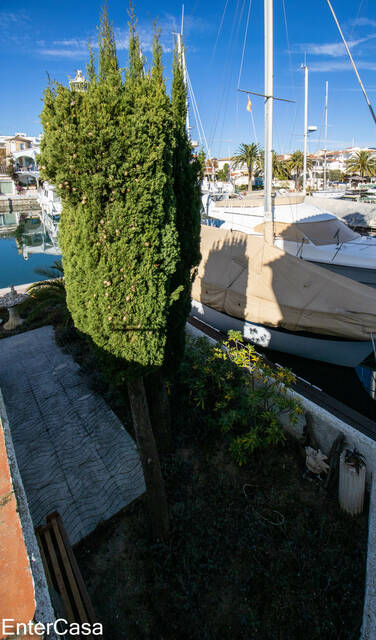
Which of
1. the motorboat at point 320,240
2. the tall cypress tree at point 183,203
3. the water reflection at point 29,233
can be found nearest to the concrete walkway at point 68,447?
the tall cypress tree at point 183,203

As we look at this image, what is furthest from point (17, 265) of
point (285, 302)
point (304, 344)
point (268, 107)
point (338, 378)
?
point (338, 378)

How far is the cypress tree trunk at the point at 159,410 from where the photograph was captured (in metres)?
4.56

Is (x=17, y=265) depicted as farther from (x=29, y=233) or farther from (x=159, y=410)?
(x=159, y=410)

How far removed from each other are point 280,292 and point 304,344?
1386mm

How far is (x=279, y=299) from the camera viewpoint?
7391mm

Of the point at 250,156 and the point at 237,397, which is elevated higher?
the point at 250,156

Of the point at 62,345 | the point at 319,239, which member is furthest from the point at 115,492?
the point at 319,239

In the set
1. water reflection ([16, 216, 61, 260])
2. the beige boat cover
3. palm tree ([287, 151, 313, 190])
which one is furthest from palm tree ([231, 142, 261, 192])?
the beige boat cover

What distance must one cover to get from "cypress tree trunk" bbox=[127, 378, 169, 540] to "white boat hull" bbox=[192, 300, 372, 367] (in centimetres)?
492

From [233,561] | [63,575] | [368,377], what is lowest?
[368,377]

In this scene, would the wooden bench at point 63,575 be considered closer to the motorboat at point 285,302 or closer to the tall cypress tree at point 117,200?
the tall cypress tree at point 117,200

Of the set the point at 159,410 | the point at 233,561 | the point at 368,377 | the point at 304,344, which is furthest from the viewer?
the point at 368,377

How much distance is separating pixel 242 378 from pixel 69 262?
11.8 ft

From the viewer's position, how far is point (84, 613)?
2668 mm
